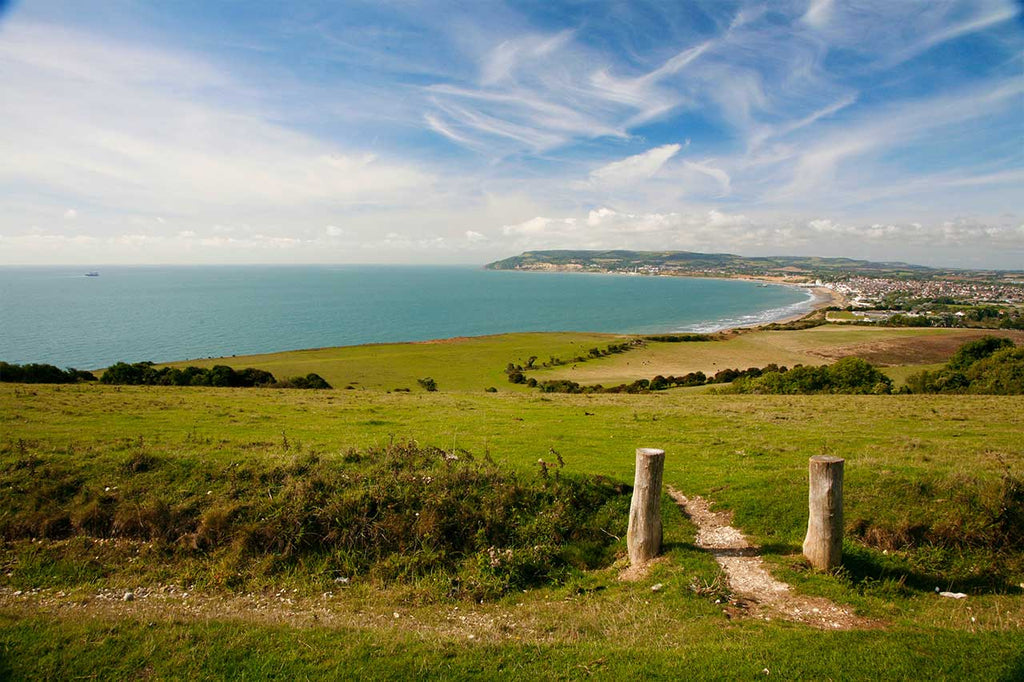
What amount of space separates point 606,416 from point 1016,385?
36178 mm

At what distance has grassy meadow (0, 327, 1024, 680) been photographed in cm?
610

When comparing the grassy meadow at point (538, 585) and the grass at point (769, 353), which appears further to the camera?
the grass at point (769, 353)

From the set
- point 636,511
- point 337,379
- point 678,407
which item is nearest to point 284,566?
point 636,511

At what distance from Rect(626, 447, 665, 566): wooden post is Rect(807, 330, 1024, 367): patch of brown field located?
255 ft

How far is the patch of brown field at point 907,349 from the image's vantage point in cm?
7138

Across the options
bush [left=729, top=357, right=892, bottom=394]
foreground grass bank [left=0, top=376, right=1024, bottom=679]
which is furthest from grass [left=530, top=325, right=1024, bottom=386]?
foreground grass bank [left=0, top=376, right=1024, bottom=679]

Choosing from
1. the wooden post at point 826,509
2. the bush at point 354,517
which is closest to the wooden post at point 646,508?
the bush at point 354,517

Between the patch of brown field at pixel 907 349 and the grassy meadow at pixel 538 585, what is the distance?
6888 cm

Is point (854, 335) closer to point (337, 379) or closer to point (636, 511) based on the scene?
point (337, 379)

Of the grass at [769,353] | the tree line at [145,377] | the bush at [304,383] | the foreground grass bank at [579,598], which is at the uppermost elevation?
the foreground grass bank at [579,598]

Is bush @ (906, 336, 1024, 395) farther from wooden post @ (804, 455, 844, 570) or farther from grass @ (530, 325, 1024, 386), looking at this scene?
wooden post @ (804, 455, 844, 570)

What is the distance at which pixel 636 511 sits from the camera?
28.5ft

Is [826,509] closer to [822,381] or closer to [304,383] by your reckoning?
[822,381]

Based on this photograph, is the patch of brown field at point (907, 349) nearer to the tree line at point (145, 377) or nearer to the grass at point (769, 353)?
the grass at point (769, 353)
